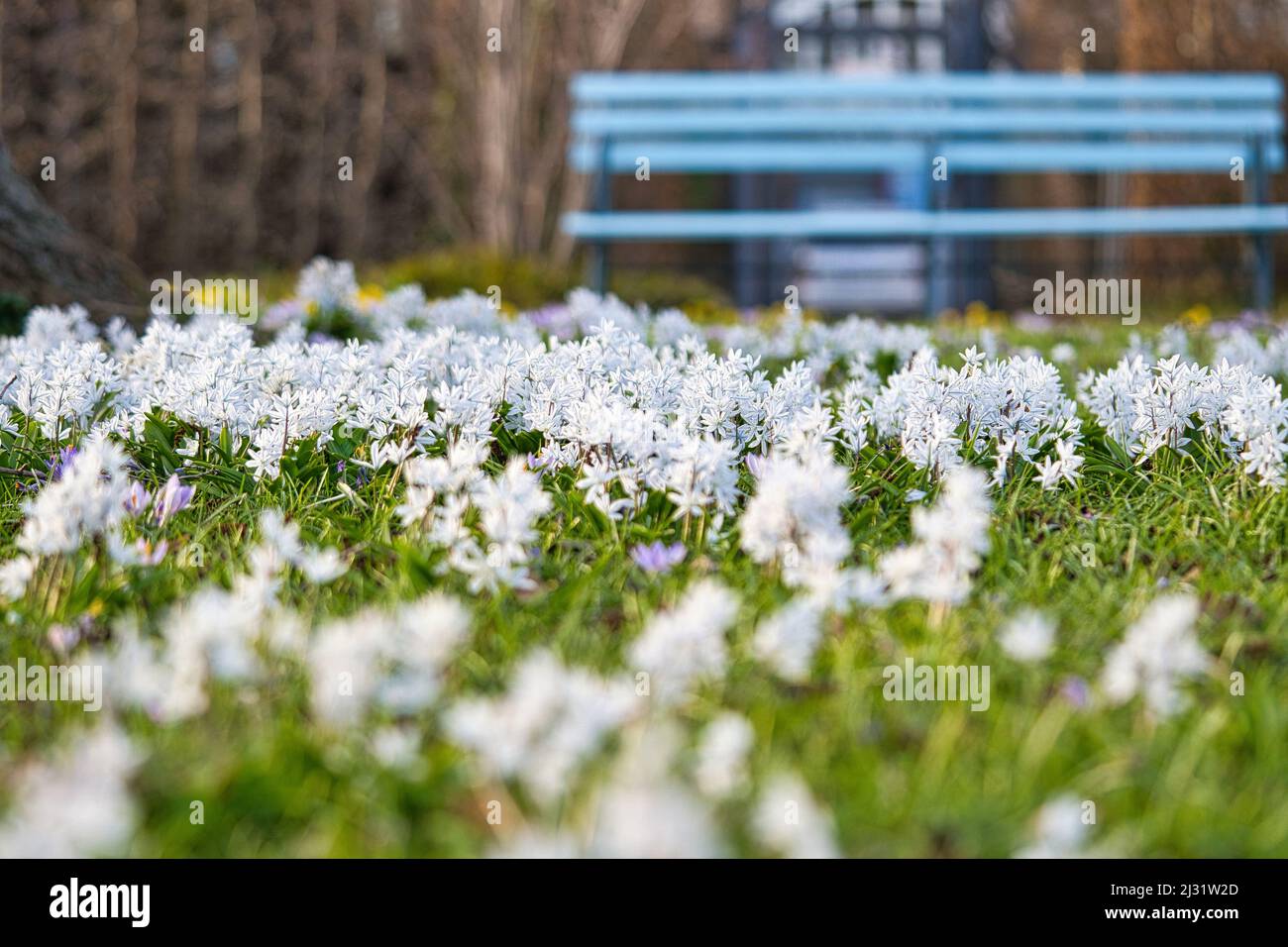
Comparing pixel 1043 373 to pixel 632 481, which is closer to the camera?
pixel 632 481

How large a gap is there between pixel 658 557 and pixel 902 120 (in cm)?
660

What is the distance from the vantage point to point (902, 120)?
8.25m

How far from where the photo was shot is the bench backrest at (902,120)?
824cm

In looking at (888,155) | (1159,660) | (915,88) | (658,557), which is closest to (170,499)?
(658,557)

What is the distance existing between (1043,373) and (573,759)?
1.60 metres

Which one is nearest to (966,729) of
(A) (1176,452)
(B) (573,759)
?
(B) (573,759)

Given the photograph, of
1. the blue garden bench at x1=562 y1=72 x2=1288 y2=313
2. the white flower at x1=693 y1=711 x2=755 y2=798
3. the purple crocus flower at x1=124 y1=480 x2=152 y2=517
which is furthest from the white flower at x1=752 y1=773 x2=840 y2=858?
the blue garden bench at x1=562 y1=72 x2=1288 y2=313

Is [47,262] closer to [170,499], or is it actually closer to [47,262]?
[47,262]

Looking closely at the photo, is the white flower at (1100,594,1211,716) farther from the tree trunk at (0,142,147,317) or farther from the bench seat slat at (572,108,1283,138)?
the bench seat slat at (572,108,1283,138)

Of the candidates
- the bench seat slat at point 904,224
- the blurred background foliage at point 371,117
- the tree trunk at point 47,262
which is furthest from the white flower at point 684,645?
the blurred background foliage at point 371,117

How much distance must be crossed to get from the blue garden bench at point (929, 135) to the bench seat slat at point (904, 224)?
1cm
